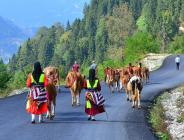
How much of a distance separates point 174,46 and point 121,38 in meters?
24.1

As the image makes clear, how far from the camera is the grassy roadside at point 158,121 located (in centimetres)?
1864

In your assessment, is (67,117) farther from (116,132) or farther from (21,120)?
(116,132)

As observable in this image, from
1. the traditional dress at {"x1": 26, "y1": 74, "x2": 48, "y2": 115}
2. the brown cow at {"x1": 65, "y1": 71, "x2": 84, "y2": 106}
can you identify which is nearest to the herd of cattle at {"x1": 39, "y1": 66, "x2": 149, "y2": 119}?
the brown cow at {"x1": 65, "y1": 71, "x2": 84, "y2": 106}

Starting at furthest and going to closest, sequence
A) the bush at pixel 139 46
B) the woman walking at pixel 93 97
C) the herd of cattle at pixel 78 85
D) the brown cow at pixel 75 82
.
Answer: the bush at pixel 139 46
the brown cow at pixel 75 82
the herd of cattle at pixel 78 85
the woman walking at pixel 93 97

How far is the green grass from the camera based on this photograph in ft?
61.3

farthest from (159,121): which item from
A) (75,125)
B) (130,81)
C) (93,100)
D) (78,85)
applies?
(78,85)

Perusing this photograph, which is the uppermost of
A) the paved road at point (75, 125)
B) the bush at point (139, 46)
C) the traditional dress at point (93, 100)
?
the bush at point (139, 46)

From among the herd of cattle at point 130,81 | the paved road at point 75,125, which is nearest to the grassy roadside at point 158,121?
the paved road at point 75,125

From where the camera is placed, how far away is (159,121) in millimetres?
22141

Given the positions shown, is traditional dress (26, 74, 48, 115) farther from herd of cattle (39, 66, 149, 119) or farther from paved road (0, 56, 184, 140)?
herd of cattle (39, 66, 149, 119)

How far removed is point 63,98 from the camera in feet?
96.7

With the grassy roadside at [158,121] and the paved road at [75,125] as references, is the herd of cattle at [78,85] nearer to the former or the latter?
the paved road at [75,125]

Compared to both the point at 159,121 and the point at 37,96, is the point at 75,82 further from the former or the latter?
the point at 37,96

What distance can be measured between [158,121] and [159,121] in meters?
0.09
